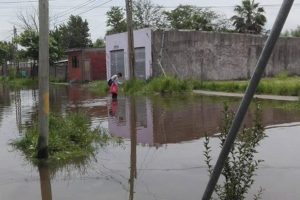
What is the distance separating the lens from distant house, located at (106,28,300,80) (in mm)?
33875

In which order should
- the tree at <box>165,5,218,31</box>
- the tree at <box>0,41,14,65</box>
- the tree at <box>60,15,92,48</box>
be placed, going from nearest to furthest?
the tree at <box>165,5,218,31</box> < the tree at <box>0,41,14,65</box> < the tree at <box>60,15,92,48</box>

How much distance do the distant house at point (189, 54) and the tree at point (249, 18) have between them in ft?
74.6

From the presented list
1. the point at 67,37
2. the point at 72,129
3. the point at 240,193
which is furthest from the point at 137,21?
the point at 240,193

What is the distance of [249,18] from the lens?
63.3 m

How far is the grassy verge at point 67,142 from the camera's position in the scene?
9.45 m

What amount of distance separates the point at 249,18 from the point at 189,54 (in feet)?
101

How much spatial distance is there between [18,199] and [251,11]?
59.4m

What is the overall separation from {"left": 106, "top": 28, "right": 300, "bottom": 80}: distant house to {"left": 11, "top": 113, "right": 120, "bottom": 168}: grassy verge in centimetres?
2179

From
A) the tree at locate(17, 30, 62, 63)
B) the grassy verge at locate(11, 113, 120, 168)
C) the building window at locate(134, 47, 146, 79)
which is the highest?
the tree at locate(17, 30, 62, 63)

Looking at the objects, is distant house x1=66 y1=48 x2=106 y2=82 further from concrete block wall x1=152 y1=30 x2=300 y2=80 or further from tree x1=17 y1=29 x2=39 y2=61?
concrete block wall x1=152 y1=30 x2=300 y2=80

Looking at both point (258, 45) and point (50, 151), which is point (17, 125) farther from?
point (258, 45)

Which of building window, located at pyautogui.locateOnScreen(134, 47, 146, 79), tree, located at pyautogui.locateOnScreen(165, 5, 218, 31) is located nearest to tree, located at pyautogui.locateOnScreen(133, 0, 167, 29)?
tree, located at pyautogui.locateOnScreen(165, 5, 218, 31)

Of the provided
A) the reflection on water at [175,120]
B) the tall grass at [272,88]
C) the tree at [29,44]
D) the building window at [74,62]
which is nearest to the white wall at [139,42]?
the tall grass at [272,88]

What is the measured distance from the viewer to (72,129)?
10.8 m
